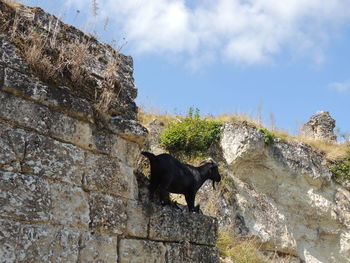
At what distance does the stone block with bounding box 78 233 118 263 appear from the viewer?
3.94 meters

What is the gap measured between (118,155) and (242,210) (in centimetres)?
796

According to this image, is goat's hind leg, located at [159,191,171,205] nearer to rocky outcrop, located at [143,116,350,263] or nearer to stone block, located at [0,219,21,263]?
stone block, located at [0,219,21,263]

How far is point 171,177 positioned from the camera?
5.15 m

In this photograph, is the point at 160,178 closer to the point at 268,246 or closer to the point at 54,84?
the point at 54,84

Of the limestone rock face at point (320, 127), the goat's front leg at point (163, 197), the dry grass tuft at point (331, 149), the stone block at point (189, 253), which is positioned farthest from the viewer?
the limestone rock face at point (320, 127)

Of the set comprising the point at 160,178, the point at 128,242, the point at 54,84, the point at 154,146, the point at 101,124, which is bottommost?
the point at 128,242

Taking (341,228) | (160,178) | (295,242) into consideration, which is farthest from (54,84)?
(341,228)

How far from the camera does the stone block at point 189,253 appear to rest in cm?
466

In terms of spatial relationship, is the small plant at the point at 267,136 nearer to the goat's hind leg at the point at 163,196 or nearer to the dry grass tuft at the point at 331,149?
the dry grass tuft at the point at 331,149

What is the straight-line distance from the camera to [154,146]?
12344mm

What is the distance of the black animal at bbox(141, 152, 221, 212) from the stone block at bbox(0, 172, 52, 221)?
1524 millimetres

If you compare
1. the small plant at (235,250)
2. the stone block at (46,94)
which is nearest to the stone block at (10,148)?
the stone block at (46,94)

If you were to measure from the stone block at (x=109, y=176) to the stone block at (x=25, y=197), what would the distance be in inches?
19.4

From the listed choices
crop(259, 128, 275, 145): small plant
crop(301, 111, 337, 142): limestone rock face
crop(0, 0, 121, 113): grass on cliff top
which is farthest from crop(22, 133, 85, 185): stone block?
crop(301, 111, 337, 142): limestone rock face
